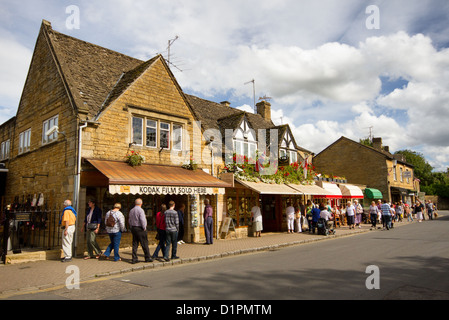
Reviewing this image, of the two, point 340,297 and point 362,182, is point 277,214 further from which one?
point 362,182

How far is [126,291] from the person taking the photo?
263 inches

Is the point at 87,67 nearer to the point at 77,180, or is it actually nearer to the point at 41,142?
the point at 41,142

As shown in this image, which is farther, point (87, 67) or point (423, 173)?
point (423, 173)

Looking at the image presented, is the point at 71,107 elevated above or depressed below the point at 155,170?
above

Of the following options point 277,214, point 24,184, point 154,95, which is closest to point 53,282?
point 154,95

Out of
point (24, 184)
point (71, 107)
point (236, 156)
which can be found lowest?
point (24, 184)

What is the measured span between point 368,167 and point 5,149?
32441 millimetres

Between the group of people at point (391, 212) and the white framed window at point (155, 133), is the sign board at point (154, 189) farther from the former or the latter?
the group of people at point (391, 212)

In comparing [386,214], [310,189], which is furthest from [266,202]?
[386,214]

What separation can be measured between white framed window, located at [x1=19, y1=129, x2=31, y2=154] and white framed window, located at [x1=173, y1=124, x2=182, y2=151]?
23.3ft

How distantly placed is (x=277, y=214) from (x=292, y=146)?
5.56m

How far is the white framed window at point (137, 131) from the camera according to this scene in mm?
13656

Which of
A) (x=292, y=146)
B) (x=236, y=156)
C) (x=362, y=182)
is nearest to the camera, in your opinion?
(x=236, y=156)

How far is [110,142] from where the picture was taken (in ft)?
41.7
